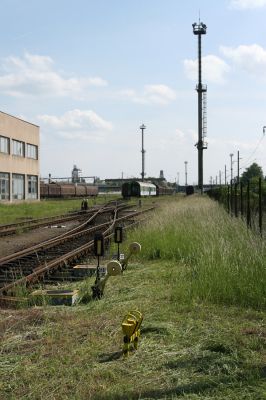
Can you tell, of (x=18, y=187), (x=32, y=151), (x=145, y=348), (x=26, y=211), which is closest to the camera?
(x=145, y=348)

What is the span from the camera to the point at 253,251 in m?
8.62

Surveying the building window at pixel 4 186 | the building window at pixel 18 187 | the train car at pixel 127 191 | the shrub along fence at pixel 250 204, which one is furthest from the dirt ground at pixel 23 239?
the train car at pixel 127 191

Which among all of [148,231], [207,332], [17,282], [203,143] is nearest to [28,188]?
[203,143]

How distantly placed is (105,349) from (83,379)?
761 millimetres

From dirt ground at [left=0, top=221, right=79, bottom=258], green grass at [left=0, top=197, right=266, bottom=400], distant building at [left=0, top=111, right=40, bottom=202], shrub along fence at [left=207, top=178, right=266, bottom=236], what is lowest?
dirt ground at [left=0, top=221, right=79, bottom=258]

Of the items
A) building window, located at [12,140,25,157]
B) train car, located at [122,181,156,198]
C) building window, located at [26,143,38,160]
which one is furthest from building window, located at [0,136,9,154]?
train car, located at [122,181,156,198]

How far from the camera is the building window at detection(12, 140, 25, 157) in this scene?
50.3 m

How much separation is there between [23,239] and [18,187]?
111 ft

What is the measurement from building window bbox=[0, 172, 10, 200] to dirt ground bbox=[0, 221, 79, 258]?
25.1 meters

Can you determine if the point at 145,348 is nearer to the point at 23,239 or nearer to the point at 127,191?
the point at 23,239

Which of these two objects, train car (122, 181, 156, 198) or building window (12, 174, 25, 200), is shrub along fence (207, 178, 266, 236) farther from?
train car (122, 181, 156, 198)

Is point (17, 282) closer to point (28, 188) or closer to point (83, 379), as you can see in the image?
point (83, 379)

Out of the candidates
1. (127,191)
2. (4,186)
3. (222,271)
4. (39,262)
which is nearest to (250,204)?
(39,262)

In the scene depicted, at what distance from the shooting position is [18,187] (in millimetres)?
51375
